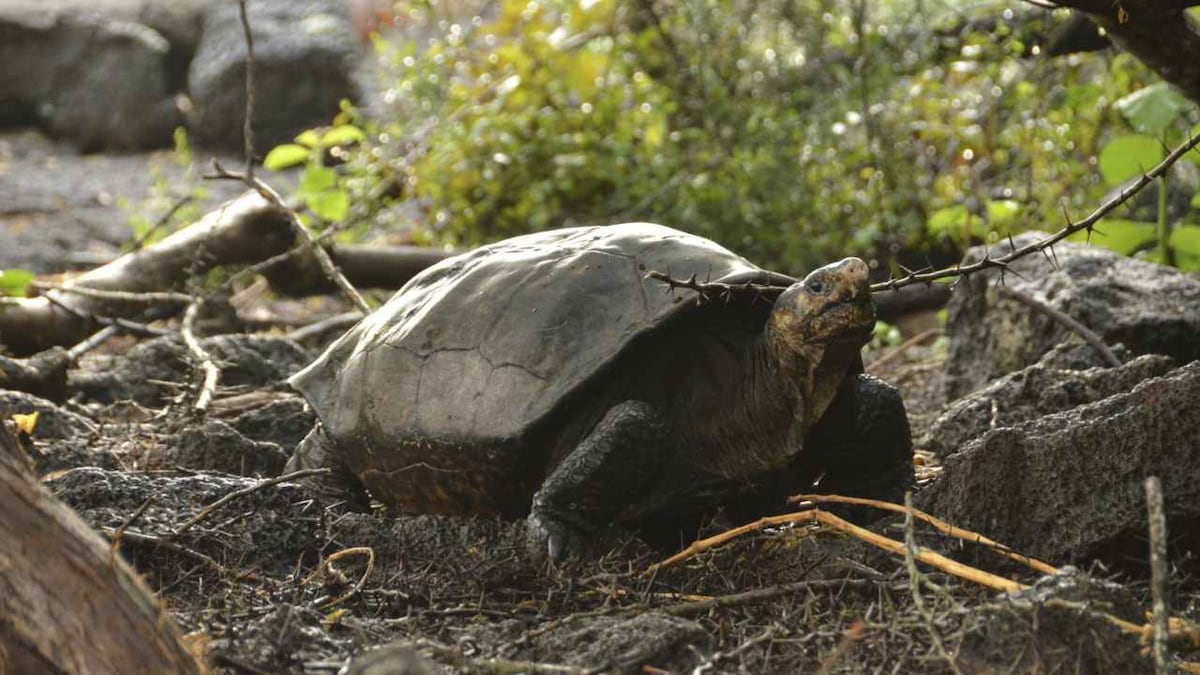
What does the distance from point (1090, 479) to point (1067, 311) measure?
190 cm

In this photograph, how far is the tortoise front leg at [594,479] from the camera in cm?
302

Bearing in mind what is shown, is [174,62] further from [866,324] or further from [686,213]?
[866,324]

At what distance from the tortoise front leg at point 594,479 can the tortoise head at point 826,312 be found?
1.18 feet

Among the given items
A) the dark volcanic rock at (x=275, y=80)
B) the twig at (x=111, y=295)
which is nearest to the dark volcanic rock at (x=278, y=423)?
the twig at (x=111, y=295)

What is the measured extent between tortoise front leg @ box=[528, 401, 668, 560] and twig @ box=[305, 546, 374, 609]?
35 cm

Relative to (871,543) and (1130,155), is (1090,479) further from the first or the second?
(1130,155)

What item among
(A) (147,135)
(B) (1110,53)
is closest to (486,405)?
(B) (1110,53)

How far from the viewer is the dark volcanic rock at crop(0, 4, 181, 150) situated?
12.6m

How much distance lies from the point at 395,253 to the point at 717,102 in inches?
82.8

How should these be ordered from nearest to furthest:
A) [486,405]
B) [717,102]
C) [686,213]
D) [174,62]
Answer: [486,405] → [686,213] → [717,102] → [174,62]

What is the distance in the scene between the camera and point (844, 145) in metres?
7.64

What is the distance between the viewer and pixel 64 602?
2041 millimetres

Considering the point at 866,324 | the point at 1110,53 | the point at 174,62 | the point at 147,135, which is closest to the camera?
the point at 866,324

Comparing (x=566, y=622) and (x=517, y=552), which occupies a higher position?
(x=566, y=622)
